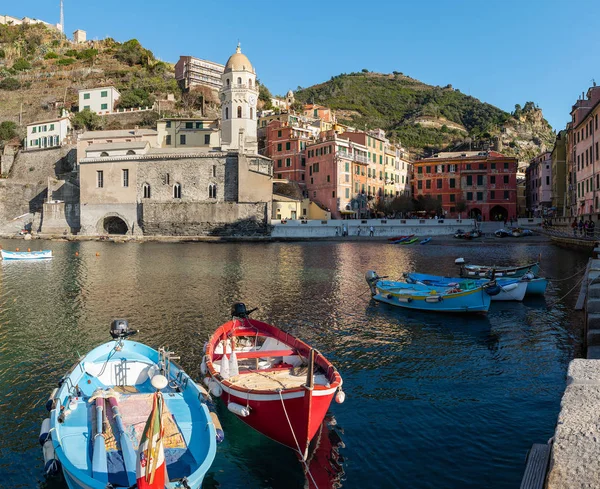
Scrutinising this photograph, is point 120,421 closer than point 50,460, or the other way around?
point 50,460

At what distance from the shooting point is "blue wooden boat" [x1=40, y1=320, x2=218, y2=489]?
20.4 ft

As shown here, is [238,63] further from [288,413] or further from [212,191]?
[288,413]

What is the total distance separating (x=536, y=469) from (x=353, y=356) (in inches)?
363

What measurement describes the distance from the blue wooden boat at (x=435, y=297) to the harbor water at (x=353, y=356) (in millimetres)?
391

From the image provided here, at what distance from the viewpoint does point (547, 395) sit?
1067 centimetres

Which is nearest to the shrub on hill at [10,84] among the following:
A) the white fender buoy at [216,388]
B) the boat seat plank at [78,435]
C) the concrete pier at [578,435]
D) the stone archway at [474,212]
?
the stone archway at [474,212]

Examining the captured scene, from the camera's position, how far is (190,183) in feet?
204

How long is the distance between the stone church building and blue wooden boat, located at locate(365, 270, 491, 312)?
39457 mm

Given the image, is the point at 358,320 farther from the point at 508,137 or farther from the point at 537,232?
the point at 508,137

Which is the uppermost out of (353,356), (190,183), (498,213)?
(190,183)

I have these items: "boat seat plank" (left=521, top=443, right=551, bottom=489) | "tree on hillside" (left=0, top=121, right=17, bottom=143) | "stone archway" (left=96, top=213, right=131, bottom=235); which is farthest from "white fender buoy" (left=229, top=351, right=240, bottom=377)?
"tree on hillside" (left=0, top=121, right=17, bottom=143)

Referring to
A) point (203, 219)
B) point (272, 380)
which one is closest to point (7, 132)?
point (203, 219)

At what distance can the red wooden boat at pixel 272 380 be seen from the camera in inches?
305

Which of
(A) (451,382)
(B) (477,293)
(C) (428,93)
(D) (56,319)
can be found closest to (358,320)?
(B) (477,293)
